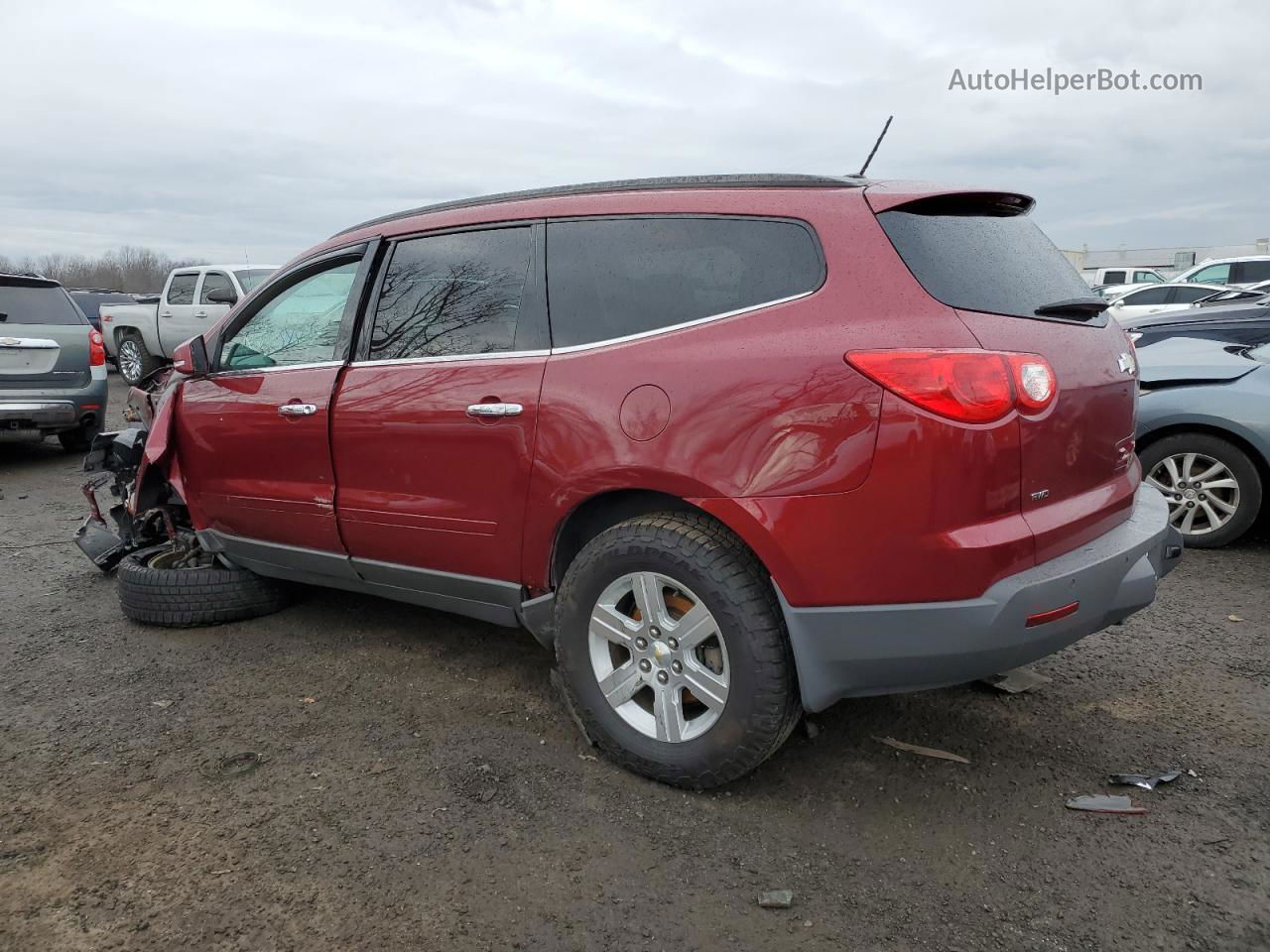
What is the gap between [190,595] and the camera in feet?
14.0

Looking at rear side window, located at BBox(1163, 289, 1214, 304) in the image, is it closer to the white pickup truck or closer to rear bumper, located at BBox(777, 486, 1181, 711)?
the white pickup truck

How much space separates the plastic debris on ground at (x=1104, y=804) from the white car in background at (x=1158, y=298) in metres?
17.5

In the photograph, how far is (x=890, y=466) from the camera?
2.37m

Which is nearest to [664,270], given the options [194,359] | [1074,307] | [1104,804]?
[1074,307]

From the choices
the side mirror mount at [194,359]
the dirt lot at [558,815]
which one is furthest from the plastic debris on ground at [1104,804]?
the side mirror mount at [194,359]

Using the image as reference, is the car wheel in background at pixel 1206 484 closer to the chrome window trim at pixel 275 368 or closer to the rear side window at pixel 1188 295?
the chrome window trim at pixel 275 368

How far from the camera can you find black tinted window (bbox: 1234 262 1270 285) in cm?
1969

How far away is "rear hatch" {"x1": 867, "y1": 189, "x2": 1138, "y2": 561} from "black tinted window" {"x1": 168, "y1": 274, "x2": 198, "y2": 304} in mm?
14242

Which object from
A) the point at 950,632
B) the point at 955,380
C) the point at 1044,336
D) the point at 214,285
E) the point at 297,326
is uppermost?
the point at 214,285

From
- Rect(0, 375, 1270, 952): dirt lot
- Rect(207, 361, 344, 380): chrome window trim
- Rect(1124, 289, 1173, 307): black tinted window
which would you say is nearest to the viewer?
Rect(0, 375, 1270, 952): dirt lot

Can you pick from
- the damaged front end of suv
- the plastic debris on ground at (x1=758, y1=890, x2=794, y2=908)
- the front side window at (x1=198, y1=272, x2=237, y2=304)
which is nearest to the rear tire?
the damaged front end of suv

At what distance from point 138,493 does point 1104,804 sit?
436cm

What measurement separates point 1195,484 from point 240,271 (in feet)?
41.5

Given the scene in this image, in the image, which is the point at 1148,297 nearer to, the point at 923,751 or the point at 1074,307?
the point at 1074,307
